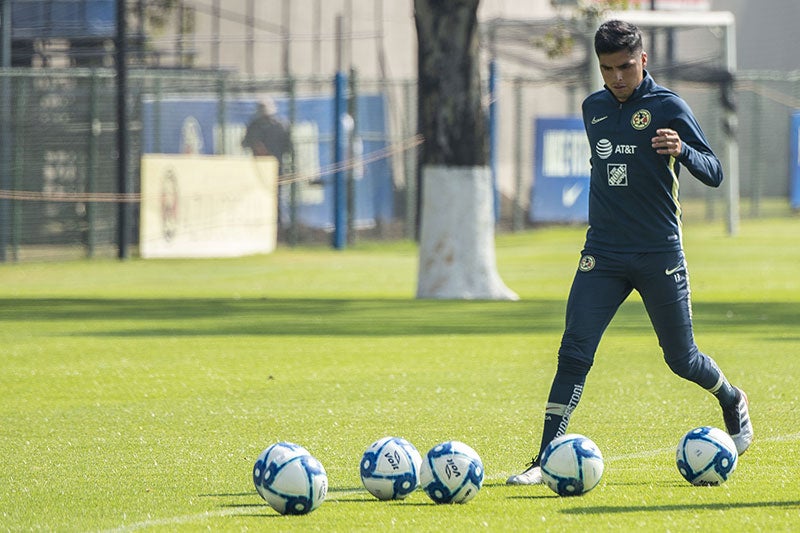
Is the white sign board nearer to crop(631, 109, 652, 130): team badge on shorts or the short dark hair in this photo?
crop(631, 109, 652, 130): team badge on shorts

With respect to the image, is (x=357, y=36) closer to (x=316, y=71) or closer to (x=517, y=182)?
(x=316, y=71)

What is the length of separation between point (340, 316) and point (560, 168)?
1598 cm

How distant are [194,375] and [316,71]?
26.1m

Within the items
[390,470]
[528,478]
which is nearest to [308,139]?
[528,478]

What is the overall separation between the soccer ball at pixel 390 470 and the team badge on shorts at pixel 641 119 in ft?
6.18

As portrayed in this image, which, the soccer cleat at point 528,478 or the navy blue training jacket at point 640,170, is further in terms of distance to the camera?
the navy blue training jacket at point 640,170

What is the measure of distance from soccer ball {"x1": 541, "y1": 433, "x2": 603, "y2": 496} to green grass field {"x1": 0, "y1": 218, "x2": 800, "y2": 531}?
0.09m

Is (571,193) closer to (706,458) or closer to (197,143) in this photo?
(197,143)

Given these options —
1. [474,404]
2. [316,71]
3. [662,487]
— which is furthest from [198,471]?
[316,71]

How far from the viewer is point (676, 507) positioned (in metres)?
6.61

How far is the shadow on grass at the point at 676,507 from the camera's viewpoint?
6.55m

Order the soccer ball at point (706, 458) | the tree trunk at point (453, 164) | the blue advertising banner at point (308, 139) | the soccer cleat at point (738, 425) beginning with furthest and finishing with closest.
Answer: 1. the blue advertising banner at point (308, 139)
2. the tree trunk at point (453, 164)
3. the soccer cleat at point (738, 425)
4. the soccer ball at point (706, 458)

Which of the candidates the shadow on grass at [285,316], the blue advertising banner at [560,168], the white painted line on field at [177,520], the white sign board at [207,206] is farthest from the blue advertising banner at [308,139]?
the white painted line on field at [177,520]

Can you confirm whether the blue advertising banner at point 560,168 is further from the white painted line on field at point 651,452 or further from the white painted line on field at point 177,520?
the white painted line on field at point 177,520
